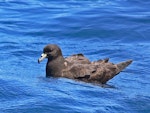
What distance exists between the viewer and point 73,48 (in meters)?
18.3

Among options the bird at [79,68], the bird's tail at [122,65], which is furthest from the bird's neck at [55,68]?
the bird's tail at [122,65]

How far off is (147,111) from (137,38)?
7236mm

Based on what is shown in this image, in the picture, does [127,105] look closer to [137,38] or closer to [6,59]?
[6,59]

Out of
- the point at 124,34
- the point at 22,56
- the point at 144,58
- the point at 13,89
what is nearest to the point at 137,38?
the point at 124,34

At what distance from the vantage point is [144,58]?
17.0 m

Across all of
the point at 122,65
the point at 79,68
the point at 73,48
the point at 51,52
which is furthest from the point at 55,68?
the point at 73,48

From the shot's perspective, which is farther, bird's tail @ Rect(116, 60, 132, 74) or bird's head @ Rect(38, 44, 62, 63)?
bird's head @ Rect(38, 44, 62, 63)

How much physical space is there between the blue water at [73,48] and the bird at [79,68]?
9.3 inches

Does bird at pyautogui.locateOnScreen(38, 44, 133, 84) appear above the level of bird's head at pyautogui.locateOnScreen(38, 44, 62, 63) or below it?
below

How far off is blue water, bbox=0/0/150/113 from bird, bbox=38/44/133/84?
0.24m

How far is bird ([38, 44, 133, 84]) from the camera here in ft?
49.4

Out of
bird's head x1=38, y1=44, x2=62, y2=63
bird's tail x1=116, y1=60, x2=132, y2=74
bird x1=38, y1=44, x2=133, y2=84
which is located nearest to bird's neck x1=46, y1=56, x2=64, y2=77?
bird x1=38, y1=44, x2=133, y2=84

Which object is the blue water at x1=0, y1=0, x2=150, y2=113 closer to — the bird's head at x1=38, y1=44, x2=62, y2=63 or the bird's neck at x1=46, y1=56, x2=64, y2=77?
the bird's neck at x1=46, y1=56, x2=64, y2=77

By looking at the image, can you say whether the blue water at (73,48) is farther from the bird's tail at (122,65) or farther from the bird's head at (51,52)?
the bird's head at (51,52)
